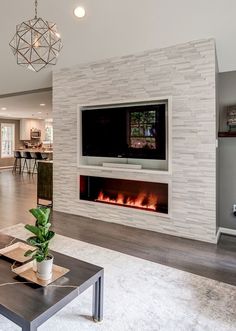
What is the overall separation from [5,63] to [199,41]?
3.96 m

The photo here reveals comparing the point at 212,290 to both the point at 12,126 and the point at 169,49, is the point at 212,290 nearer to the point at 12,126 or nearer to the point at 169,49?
the point at 169,49

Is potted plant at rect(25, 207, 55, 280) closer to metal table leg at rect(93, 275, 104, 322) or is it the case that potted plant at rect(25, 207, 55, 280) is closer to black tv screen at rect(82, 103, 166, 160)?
metal table leg at rect(93, 275, 104, 322)

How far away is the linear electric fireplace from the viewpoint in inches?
167

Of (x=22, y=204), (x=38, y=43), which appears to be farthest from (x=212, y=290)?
(x=22, y=204)

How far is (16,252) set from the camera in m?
2.19

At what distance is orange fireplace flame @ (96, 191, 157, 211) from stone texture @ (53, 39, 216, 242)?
13 centimetres

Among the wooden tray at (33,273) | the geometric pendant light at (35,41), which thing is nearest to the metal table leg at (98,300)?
the wooden tray at (33,273)

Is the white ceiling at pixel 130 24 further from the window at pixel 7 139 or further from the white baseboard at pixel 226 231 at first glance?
the window at pixel 7 139

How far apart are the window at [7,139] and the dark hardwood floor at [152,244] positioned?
28.2 ft

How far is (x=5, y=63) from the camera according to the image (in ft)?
17.9

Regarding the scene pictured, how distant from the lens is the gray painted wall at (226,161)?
158 inches

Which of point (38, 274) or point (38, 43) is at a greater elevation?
point (38, 43)

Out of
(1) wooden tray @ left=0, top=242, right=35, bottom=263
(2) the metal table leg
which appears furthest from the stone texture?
(1) wooden tray @ left=0, top=242, right=35, bottom=263

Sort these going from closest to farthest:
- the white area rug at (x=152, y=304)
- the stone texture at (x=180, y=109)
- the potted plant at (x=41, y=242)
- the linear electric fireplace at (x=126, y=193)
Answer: the potted plant at (x=41, y=242), the white area rug at (x=152, y=304), the stone texture at (x=180, y=109), the linear electric fireplace at (x=126, y=193)
